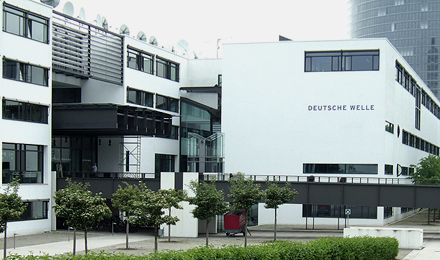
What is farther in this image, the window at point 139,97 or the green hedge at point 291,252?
the window at point 139,97

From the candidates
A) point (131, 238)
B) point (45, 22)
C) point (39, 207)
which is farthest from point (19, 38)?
point (131, 238)

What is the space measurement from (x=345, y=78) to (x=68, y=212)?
35.0m

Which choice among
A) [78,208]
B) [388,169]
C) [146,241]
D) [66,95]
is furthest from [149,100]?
[78,208]

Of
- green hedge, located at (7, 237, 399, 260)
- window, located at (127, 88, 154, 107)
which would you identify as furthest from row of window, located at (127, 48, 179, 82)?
green hedge, located at (7, 237, 399, 260)

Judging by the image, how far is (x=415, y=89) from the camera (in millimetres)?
78750

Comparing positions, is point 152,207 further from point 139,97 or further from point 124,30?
point 124,30

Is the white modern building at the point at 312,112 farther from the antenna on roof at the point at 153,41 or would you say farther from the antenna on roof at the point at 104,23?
the antenna on roof at the point at 104,23

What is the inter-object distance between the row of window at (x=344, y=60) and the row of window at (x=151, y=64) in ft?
48.2

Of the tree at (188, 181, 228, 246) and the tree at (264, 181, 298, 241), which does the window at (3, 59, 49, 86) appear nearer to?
the tree at (188, 181, 228, 246)

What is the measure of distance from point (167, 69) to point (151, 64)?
11.0 ft

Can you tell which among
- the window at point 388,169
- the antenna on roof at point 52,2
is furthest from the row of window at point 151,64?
the window at point 388,169

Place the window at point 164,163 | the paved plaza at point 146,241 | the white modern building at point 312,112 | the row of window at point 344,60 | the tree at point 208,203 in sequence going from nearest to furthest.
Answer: the paved plaza at point 146,241 → the tree at point 208,203 → the white modern building at point 312,112 → the row of window at point 344,60 → the window at point 164,163

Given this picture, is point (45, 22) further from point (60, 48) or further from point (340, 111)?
point (340, 111)

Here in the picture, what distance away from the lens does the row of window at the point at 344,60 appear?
58031 mm
